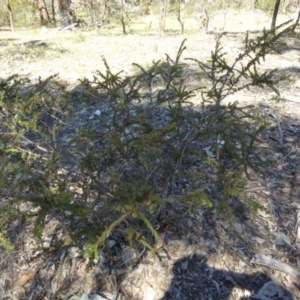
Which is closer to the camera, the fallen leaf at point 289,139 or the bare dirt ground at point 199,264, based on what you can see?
the bare dirt ground at point 199,264

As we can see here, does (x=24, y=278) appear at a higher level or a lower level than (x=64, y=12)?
lower

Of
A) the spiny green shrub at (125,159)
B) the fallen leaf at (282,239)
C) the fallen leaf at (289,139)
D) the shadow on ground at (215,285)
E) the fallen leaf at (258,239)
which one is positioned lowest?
the shadow on ground at (215,285)

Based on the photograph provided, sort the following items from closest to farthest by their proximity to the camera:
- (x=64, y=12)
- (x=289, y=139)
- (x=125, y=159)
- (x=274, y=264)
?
(x=125, y=159) < (x=274, y=264) < (x=289, y=139) < (x=64, y=12)

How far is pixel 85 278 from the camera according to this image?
2227mm

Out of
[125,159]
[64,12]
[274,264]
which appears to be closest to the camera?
[125,159]

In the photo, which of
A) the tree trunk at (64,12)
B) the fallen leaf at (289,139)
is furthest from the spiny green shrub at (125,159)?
the tree trunk at (64,12)

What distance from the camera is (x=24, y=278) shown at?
7.34 ft

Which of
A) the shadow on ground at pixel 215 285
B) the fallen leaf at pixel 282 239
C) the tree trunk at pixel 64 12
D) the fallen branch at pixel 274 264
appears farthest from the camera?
the tree trunk at pixel 64 12

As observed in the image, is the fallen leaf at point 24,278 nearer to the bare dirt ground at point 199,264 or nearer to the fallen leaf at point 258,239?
the bare dirt ground at point 199,264

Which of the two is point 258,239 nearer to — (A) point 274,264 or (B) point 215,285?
(A) point 274,264

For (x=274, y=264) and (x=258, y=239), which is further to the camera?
(x=258, y=239)

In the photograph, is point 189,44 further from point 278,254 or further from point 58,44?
point 278,254

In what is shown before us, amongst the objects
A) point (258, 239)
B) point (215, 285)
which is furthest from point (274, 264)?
point (215, 285)

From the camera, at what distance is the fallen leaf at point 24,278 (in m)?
2.21
